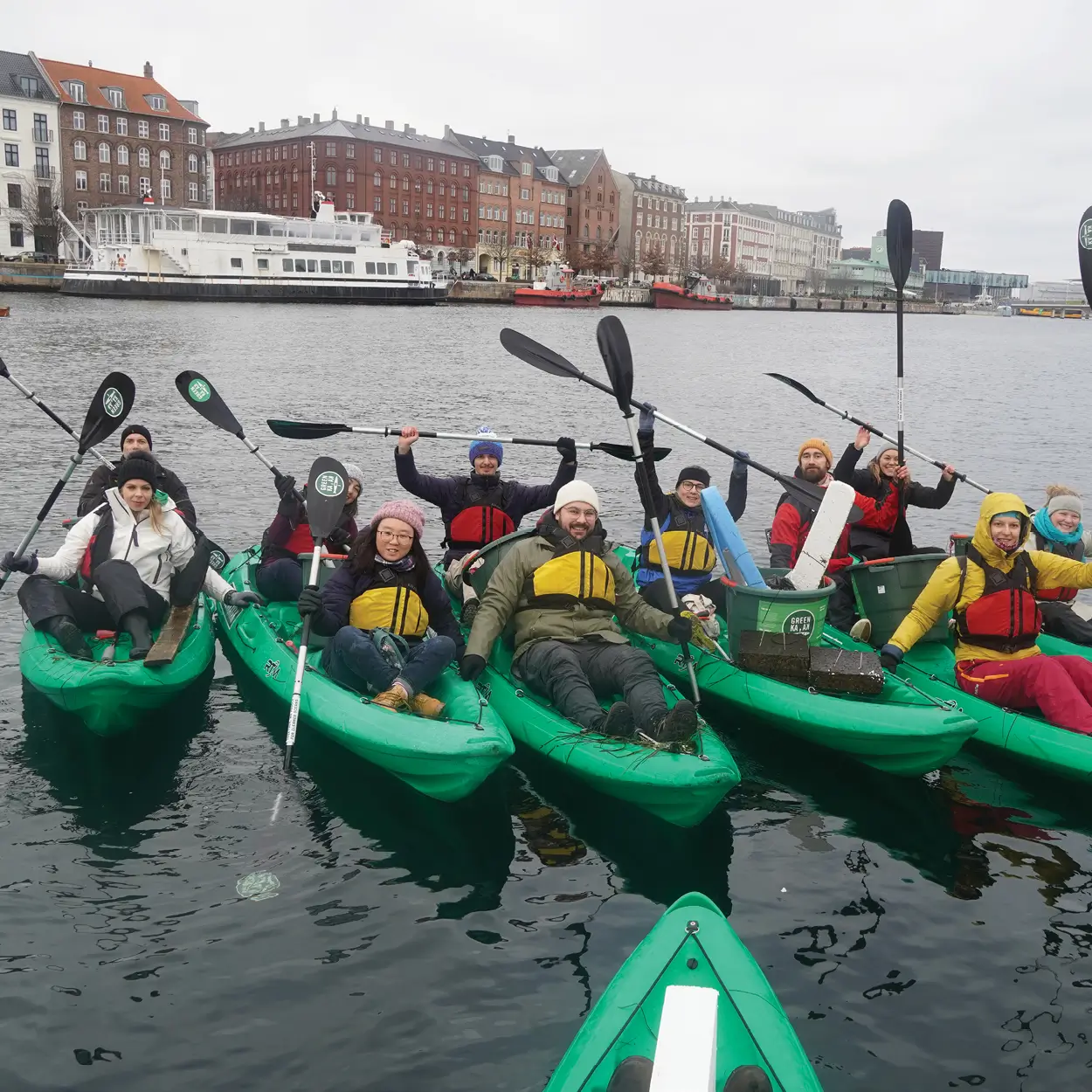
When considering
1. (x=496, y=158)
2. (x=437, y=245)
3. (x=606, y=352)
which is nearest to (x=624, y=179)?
(x=496, y=158)

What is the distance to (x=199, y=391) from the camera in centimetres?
1109

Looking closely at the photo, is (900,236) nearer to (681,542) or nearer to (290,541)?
(681,542)

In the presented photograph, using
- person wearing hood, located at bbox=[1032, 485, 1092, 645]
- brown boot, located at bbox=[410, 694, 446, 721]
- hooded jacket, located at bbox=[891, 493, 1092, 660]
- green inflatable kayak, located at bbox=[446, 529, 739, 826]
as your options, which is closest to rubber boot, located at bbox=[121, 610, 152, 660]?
brown boot, located at bbox=[410, 694, 446, 721]

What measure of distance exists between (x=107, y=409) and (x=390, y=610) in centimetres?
440

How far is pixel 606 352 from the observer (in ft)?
28.8

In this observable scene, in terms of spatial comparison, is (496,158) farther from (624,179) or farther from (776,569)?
(776,569)

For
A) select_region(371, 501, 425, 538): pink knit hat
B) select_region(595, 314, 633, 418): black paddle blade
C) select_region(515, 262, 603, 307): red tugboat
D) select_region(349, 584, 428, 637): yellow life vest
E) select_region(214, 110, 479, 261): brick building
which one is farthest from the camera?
select_region(214, 110, 479, 261): brick building

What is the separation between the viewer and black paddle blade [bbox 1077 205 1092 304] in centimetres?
995

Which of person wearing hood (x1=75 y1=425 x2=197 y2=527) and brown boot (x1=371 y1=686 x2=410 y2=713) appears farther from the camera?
person wearing hood (x1=75 y1=425 x2=197 y2=527)

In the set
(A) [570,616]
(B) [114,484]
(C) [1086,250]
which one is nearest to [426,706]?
(A) [570,616]

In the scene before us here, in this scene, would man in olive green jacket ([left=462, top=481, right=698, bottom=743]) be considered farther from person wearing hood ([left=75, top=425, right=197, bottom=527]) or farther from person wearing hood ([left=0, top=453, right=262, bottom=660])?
person wearing hood ([left=75, top=425, right=197, bottom=527])

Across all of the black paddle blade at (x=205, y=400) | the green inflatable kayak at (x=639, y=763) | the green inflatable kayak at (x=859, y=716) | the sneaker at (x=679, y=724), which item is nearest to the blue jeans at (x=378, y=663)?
the green inflatable kayak at (x=639, y=763)

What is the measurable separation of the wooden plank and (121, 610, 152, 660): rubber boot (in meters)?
0.06

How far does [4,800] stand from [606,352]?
5.57 m
